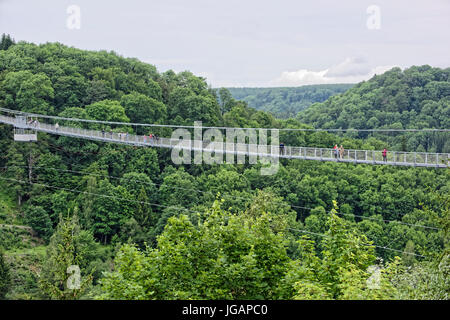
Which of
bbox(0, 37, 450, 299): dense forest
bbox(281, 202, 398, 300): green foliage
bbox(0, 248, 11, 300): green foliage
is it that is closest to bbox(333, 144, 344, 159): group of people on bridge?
bbox(0, 37, 450, 299): dense forest

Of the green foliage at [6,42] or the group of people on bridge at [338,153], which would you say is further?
the green foliage at [6,42]

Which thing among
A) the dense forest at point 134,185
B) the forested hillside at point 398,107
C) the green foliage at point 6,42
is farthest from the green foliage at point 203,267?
the forested hillside at point 398,107

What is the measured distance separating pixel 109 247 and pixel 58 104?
1852cm

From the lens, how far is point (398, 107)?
95000mm

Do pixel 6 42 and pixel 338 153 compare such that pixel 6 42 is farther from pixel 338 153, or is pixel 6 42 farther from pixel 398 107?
pixel 398 107

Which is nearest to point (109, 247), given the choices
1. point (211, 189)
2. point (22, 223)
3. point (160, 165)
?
point (22, 223)

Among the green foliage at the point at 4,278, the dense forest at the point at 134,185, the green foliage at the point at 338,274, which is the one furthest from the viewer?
the dense forest at the point at 134,185

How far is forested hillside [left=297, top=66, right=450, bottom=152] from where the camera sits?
277ft

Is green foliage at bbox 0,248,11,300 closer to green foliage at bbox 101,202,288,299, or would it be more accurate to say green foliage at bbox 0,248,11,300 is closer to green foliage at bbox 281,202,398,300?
green foliage at bbox 101,202,288,299

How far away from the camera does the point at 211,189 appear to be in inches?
1959

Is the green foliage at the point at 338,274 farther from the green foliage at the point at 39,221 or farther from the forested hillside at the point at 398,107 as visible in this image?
the forested hillside at the point at 398,107

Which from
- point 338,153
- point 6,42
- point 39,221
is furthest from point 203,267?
point 6,42

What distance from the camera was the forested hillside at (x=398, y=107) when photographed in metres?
84.6

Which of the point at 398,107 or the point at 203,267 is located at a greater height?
the point at 398,107
